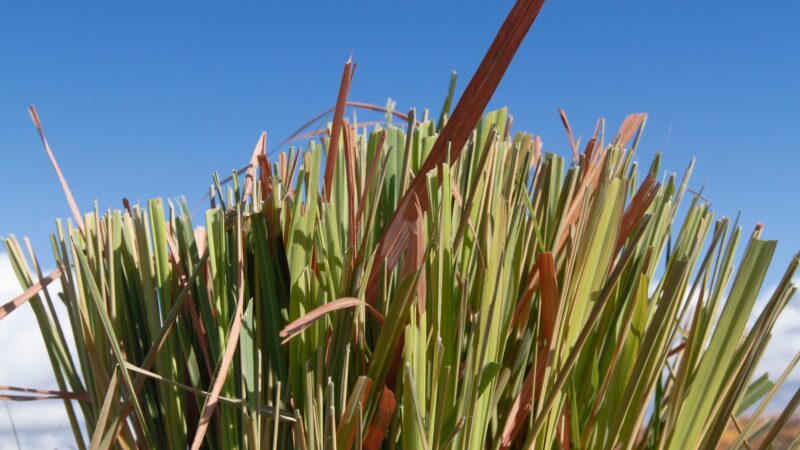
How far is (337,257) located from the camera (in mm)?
669

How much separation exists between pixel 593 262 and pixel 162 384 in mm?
433

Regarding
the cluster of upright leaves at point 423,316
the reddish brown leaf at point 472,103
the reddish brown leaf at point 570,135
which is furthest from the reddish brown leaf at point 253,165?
the reddish brown leaf at point 570,135

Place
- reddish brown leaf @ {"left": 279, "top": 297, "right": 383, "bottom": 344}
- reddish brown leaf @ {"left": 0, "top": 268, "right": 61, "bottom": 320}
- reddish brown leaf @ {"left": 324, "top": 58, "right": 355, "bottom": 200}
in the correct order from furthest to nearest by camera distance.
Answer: reddish brown leaf @ {"left": 0, "top": 268, "right": 61, "bottom": 320}
reddish brown leaf @ {"left": 324, "top": 58, "right": 355, "bottom": 200}
reddish brown leaf @ {"left": 279, "top": 297, "right": 383, "bottom": 344}

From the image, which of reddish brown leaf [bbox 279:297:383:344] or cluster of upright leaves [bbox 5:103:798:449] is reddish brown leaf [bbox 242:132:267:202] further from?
reddish brown leaf [bbox 279:297:383:344]

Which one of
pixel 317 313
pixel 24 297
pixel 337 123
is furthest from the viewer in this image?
pixel 24 297

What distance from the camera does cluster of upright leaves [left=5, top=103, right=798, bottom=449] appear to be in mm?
598

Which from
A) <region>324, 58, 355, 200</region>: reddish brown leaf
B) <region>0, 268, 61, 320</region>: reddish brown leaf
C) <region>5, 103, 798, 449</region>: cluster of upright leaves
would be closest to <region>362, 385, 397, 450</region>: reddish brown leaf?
<region>5, 103, 798, 449</region>: cluster of upright leaves

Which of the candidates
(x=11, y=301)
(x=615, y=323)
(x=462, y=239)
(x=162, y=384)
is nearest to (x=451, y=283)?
(x=462, y=239)

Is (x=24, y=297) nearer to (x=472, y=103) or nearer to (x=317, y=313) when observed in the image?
(x=317, y=313)

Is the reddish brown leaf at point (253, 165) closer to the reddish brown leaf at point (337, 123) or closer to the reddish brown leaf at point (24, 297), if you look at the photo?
the reddish brown leaf at point (337, 123)

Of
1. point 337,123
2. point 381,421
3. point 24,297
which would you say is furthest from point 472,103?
point 24,297

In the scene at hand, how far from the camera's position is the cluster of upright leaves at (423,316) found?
1.96 feet

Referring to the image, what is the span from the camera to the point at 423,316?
591 mm

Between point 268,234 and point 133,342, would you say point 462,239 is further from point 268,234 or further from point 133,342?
point 133,342
